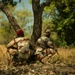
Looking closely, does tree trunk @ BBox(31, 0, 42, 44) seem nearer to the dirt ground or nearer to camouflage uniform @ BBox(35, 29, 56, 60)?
the dirt ground

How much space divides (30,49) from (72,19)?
63.9 feet

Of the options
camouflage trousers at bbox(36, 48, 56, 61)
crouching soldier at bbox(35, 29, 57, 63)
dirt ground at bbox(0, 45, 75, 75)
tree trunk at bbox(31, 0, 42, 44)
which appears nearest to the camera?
dirt ground at bbox(0, 45, 75, 75)

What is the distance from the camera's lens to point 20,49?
1366 centimetres

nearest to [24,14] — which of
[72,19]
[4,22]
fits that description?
[4,22]

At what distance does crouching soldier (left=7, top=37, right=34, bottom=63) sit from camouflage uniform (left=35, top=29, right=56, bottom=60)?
0.85m

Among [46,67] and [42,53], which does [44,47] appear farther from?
[46,67]

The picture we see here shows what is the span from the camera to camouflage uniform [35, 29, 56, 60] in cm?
1459

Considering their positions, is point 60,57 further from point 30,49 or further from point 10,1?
point 10,1

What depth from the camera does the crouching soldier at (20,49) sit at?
44.4 ft

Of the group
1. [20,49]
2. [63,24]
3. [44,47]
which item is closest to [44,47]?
[44,47]

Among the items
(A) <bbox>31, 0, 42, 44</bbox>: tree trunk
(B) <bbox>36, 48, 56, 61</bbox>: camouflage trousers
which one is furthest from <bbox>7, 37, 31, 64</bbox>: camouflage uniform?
(A) <bbox>31, 0, 42, 44</bbox>: tree trunk

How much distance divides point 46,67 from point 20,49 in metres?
1.49

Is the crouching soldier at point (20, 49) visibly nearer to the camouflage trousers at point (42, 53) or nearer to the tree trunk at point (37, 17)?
the camouflage trousers at point (42, 53)

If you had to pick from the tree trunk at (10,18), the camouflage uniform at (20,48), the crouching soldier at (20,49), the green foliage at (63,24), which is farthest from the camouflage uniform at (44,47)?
the green foliage at (63,24)
